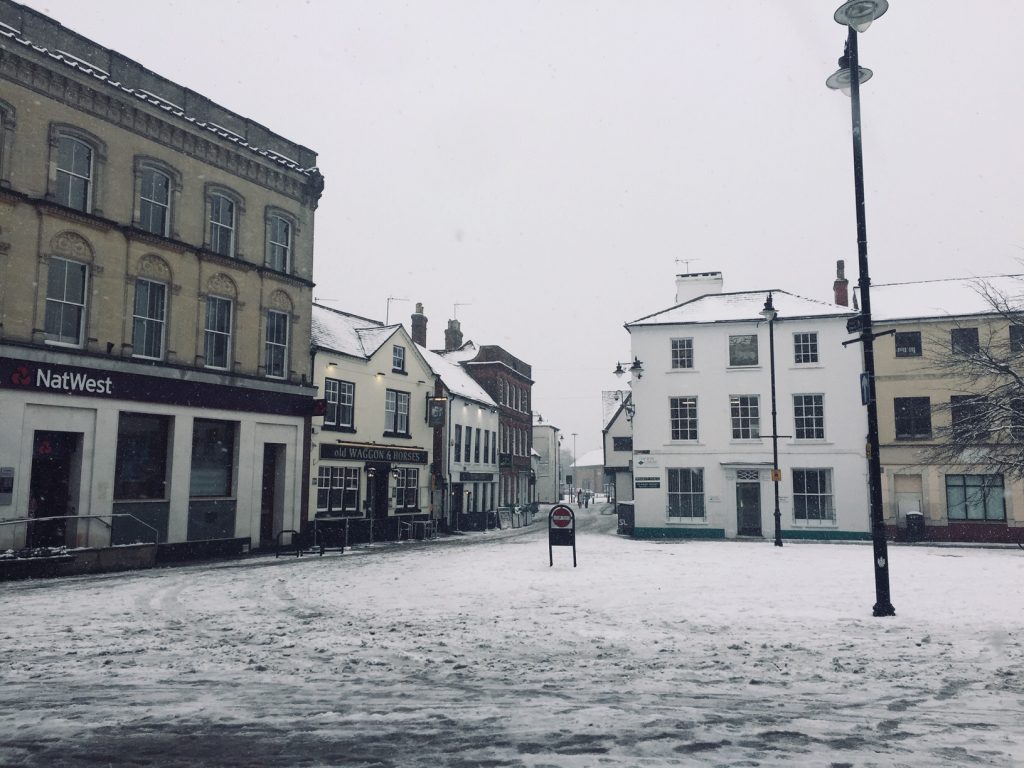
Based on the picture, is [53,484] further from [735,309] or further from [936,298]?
[936,298]

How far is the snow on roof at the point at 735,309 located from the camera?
3303cm

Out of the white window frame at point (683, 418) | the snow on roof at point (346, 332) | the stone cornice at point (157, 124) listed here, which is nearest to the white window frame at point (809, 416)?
the white window frame at point (683, 418)

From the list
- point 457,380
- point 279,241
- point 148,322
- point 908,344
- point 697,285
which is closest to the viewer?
point 148,322

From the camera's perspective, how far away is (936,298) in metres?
32.9

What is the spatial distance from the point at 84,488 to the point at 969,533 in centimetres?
3177

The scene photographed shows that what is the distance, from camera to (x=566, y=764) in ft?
17.0

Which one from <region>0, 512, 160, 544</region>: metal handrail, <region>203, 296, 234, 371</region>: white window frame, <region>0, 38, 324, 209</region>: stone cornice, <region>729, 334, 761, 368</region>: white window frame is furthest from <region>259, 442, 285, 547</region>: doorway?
<region>729, 334, 761, 368</region>: white window frame

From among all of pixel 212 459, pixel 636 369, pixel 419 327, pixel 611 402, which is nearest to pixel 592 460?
pixel 611 402

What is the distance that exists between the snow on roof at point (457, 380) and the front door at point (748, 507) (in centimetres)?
1542

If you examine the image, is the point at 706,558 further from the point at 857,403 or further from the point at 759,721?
the point at 759,721

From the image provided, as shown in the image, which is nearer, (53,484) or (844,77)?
(844,77)

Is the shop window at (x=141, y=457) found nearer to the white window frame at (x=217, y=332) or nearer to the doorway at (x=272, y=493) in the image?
the white window frame at (x=217, y=332)

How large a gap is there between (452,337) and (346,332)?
22.1 m

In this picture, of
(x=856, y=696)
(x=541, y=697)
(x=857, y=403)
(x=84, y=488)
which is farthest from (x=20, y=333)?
(x=857, y=403)
